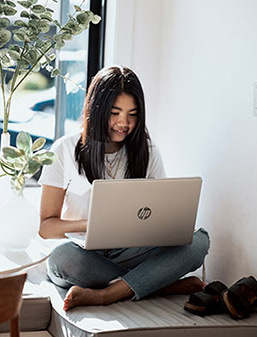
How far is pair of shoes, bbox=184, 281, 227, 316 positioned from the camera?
2.20 meters

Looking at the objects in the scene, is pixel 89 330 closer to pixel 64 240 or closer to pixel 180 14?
pixel 64 240

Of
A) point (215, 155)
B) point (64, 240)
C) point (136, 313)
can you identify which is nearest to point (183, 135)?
point (215, 155)

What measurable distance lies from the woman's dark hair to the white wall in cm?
34

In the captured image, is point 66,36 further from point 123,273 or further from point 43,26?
point 123,273

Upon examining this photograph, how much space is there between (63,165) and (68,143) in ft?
0.27

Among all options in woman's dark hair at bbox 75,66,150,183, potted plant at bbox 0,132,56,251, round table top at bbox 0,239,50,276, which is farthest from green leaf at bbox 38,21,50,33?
round table top at bbox 0,239,50,276

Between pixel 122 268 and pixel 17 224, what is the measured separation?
69 cm

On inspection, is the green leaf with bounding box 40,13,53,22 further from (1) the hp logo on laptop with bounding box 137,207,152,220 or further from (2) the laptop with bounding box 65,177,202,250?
(1) the hp logo on laptop with bounding box 137,207,152,220

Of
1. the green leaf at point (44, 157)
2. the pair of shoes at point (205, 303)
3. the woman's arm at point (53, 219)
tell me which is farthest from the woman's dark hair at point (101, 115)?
the green leaf at point (44, 157)

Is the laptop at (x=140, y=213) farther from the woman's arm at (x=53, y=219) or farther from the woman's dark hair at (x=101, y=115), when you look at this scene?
the woman's dark hair at (x=101, y=115)

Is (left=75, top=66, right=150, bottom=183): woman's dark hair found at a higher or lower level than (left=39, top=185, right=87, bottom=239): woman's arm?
higher

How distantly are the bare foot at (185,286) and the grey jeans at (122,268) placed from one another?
6 cm

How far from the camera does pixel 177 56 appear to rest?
9.80ft

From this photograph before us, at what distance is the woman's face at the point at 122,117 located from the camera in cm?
246
